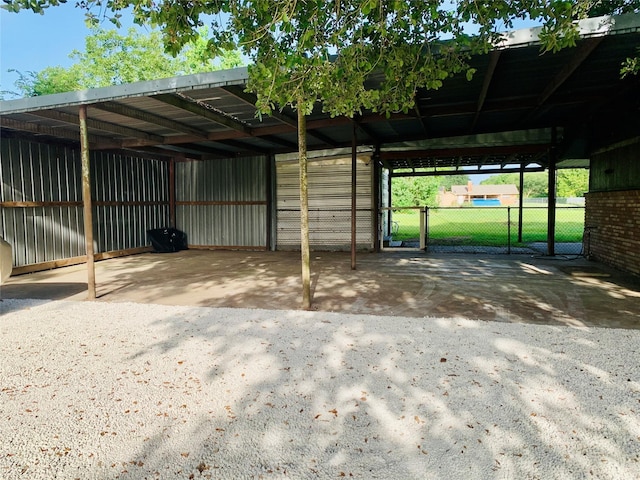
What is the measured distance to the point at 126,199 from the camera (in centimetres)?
1185

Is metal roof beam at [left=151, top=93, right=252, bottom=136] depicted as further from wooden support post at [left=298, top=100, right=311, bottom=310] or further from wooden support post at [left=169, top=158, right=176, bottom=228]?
wooden support post at [left=169, top=158, right=176, bottom=228]

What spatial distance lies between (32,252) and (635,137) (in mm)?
12496

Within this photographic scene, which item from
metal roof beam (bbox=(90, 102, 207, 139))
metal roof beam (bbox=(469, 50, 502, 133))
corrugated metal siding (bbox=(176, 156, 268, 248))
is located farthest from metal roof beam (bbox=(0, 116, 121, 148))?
metal roof beam (bbox=(469, 50, 502, 133))

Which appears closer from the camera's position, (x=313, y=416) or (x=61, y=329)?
(x=313, y=416)

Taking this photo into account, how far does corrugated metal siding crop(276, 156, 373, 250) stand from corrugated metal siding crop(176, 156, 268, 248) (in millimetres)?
843

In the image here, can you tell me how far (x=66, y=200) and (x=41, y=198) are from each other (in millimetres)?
709

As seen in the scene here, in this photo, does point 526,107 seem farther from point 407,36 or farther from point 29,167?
point 29,167

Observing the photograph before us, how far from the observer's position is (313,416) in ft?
8.41

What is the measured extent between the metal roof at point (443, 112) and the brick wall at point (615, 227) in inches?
49.0

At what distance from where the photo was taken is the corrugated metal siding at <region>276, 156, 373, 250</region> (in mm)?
11656

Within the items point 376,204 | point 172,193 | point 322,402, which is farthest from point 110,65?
point 322,402

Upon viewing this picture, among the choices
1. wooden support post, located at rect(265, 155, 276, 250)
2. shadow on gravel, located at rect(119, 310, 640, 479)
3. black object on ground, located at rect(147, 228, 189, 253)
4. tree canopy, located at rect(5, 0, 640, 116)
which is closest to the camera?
shadow on gravel, located at rect(119, 310, 640, 479)

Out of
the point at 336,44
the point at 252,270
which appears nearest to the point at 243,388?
the point at 336,44

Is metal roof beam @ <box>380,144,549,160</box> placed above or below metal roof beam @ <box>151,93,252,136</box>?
below
